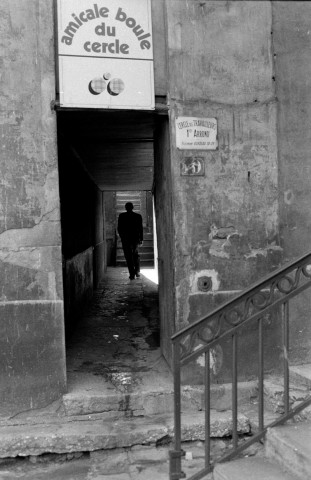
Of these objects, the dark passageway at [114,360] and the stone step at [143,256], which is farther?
the stone step at [143,256]

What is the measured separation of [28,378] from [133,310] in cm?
375

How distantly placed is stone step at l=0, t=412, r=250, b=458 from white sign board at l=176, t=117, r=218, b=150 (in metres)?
2.36

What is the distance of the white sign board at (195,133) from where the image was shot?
4105 millimetres

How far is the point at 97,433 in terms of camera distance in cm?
365

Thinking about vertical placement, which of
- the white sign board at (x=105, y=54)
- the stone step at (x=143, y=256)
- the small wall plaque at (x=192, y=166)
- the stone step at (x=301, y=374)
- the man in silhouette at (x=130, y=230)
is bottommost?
the stone step at (x=143, y=256)

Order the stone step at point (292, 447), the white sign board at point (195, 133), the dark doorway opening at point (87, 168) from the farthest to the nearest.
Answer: the dark doorway opening at point (87, 168) → the white sign board at point (195, 133) → the stone step at point (292, 447)

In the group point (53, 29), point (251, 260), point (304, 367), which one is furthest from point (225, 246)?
point (53, 29)

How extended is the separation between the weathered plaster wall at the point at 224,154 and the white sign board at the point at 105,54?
0.82 ft

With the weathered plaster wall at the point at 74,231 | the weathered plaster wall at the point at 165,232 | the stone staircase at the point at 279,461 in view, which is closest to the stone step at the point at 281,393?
Result: the stone staircase at the point at 279,461

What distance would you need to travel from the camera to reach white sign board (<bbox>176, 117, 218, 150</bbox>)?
4.11 m

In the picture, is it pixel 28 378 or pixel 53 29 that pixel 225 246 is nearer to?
pixel 28 378

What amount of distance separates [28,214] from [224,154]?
71.9 inches

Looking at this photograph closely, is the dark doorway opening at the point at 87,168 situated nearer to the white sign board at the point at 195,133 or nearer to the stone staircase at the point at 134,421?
the white sign board at the point at 195,133

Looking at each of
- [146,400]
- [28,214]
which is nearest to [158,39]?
[28,214]
